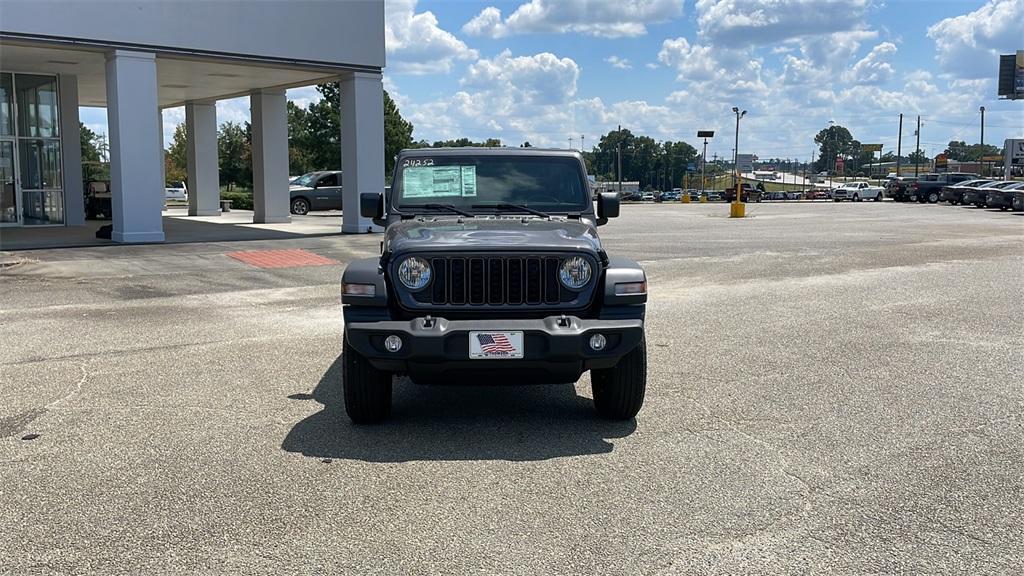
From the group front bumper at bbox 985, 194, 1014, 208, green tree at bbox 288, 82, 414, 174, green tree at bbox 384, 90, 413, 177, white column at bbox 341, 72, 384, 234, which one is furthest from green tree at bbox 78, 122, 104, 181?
front bumper at bbox 985, 194, 1014, 208

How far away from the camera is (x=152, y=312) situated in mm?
10727

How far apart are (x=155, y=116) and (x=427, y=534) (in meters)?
16.6

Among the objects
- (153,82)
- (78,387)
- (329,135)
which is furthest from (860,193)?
(78,387)

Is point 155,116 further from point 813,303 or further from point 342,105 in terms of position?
point 813,303

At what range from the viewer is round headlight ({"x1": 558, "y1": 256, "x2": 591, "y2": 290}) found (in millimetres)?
5609

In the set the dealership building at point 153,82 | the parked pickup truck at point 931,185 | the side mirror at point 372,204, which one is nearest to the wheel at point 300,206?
the dealership building at point 153,82

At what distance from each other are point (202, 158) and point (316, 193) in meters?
5.24

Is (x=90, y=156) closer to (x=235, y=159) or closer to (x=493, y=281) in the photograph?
(x=235, y=159)

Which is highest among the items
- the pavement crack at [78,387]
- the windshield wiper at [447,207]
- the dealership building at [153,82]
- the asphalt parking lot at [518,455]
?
the dealership building at [153,82]

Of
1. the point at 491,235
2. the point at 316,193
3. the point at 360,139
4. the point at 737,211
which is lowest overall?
the point at 737,211

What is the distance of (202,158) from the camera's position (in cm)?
2978

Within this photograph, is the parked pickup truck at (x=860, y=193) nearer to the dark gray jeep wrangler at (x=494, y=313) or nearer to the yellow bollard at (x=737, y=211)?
the yellow bollard at (x=737, y=211)

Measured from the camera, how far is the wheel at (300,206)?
3359cm

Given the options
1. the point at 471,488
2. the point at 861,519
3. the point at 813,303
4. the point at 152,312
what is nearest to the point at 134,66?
the point at 152,312
